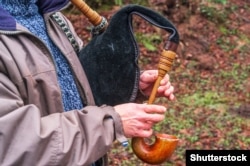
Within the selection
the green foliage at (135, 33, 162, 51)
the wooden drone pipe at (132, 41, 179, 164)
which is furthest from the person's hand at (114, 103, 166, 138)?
the green foliage at (135, 33, 162, 51)

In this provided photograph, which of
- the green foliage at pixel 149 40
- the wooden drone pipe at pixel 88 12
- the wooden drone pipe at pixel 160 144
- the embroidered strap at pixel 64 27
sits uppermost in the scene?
the green foliage at pixel 149 40

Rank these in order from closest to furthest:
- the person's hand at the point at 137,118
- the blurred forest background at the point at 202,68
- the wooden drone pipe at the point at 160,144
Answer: the person's hand at the point at 137,118 < the wooden drone pipe at the point at 160,144 < the blurred forest background at the point at 202,68

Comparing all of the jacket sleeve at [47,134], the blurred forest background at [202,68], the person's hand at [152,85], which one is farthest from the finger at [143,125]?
the blurred forest background at [202,68]

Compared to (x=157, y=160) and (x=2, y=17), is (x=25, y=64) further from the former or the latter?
(x=157, y=160)

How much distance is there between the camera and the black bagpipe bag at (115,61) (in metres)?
1.88

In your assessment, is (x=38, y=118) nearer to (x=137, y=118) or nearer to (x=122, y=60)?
(x=137, y=118)

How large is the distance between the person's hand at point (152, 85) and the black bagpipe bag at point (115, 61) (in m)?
0.07

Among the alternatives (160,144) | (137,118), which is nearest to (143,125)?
(137,118)

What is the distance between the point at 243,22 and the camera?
27.5 feet

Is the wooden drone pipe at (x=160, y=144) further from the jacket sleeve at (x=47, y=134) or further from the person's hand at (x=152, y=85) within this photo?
Answer: the jacket sleeve at (x=47, y=134)

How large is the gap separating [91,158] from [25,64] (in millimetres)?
406

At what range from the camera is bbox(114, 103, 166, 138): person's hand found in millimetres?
1587

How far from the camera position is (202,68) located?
6.93 metres

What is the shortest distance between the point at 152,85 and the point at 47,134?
74 cm
